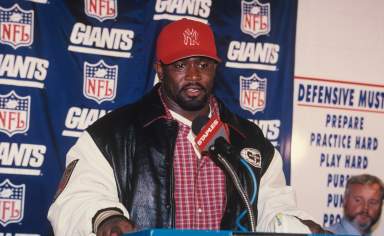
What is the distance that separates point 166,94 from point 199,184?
1.53ft

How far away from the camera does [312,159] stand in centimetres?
519

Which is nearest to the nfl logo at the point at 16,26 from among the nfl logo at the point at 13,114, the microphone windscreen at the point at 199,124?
the nfl logo at the point at 13,114

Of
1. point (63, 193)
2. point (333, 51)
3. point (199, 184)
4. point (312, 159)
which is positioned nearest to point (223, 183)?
point (199, 184)

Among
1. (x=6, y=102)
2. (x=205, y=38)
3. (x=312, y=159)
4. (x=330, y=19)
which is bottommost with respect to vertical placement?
(x=312, y=159)

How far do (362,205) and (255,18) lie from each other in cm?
151

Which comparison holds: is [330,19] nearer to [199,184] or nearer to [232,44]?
[232,44]

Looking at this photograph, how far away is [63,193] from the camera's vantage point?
264 cm

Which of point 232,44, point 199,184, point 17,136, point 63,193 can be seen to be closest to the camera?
point 63,193

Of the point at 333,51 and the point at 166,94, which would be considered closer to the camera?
the point at 166,94

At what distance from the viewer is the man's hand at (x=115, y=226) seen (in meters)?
2.05

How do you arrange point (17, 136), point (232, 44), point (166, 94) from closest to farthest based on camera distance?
1. point (166, 94)
2. point (17, 136)
3. point (232, 44)

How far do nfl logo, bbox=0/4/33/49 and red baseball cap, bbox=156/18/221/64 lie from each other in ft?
5.13

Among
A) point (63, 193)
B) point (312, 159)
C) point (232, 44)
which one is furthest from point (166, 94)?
point (312, 159)

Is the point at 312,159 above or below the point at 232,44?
below
